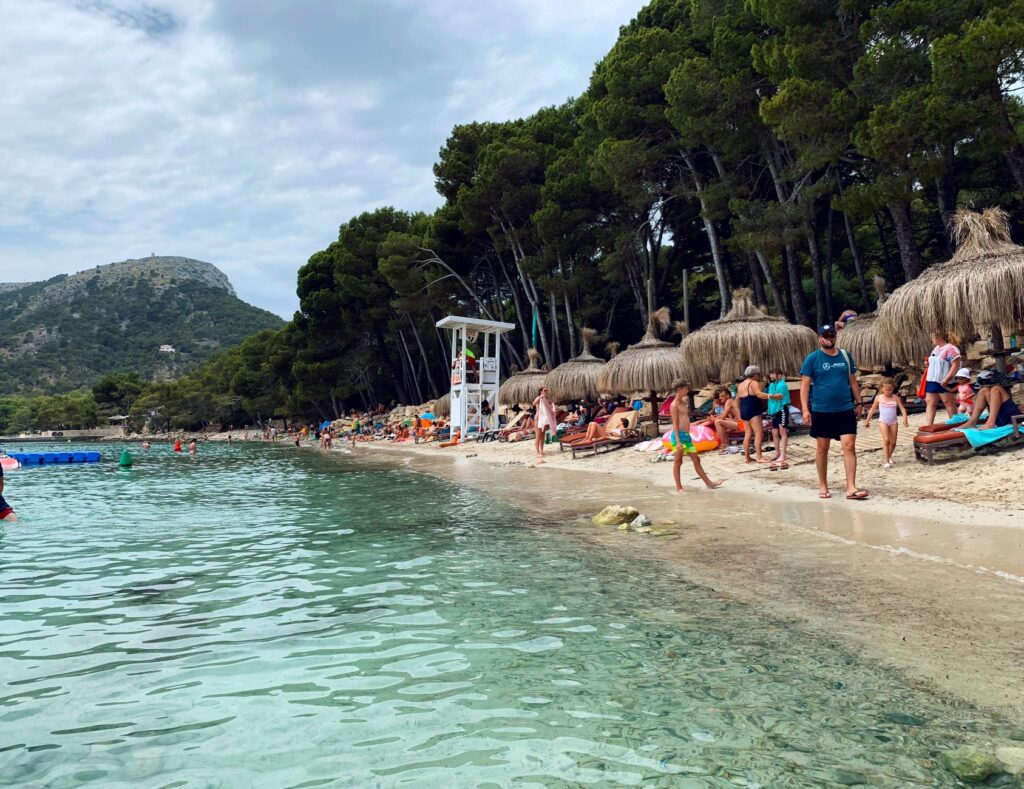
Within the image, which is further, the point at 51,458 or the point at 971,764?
the point at 51,458

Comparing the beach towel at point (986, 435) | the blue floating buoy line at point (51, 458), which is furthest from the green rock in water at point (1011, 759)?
the blue floating buoy line at point (51, 458)

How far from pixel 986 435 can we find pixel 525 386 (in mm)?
16811

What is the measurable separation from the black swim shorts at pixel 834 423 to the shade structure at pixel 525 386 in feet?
53.7

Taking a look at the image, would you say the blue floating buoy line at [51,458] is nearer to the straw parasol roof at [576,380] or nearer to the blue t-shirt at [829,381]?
the straw parasol roof at [576,380]

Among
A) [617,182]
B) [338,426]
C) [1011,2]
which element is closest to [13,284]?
[338,426]

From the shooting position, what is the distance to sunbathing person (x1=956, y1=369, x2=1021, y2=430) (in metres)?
7.59

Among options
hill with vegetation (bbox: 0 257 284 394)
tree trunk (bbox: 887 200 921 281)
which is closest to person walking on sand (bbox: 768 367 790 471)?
tree trunk (bbox: 887 200 921 281)

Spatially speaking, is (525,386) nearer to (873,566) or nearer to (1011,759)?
(873,566)

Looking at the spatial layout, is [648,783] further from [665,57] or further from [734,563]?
[665,57]

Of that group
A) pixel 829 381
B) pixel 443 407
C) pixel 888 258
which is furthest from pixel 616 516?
pixel 443 407

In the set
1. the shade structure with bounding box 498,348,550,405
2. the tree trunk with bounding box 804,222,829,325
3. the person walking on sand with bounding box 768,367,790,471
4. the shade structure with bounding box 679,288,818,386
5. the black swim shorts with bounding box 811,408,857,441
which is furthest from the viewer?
the shade structure with bounding box 498,348,550,405

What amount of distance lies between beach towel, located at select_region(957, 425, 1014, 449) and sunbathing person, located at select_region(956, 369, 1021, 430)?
321 mm

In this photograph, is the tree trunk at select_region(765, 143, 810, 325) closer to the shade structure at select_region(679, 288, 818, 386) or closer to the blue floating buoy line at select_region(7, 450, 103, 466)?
the shade structure at select_region(679, 288, 818, 386)

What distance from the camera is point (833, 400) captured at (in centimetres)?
652
